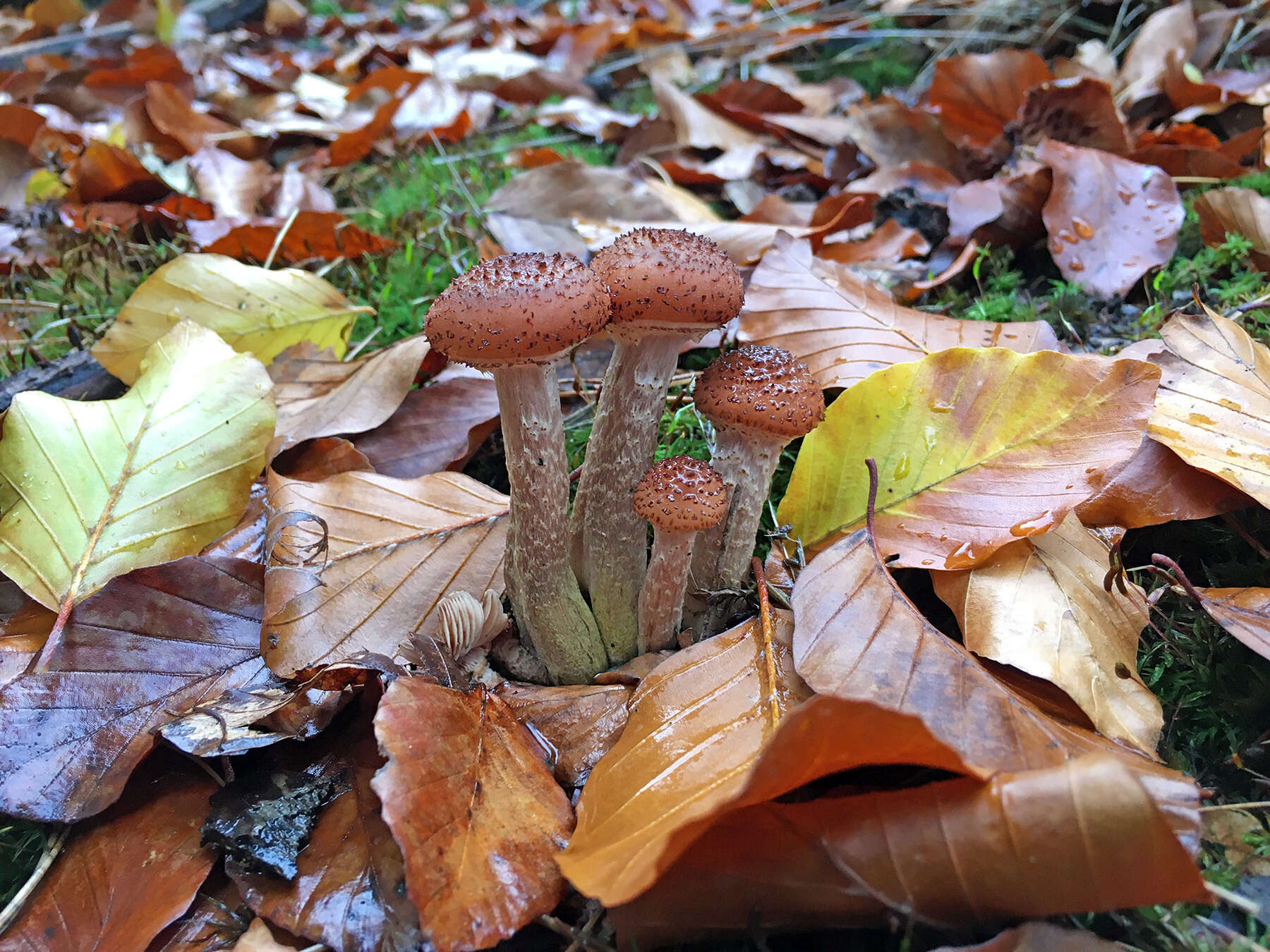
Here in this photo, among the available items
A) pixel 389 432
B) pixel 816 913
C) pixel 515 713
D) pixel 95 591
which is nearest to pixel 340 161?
pixel 389 432

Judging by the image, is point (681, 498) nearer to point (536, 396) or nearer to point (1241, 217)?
point (536, 396)

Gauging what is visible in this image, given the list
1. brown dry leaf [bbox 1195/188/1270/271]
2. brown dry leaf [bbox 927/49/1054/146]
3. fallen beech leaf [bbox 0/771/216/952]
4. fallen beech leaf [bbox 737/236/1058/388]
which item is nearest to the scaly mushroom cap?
fallen beech leaf [bbox 737/236/1058/388]

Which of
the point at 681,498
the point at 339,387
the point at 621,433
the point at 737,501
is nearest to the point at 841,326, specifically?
the point at 737,501

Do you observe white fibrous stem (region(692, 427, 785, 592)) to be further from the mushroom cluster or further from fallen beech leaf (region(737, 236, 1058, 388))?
fallen beech leaf (region(737, 236, 1058, 388))

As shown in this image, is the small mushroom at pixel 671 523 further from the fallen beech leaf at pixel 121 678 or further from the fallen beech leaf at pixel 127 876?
the fallen beech leaf at pixel 127 876

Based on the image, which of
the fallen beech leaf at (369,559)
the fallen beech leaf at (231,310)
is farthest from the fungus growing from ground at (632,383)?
the fallen beech leaf at (231,310)

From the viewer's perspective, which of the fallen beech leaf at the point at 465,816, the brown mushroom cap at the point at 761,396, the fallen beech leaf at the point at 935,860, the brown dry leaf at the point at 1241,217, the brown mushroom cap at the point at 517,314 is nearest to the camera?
the fallen beech leaf at the point at 935,860
